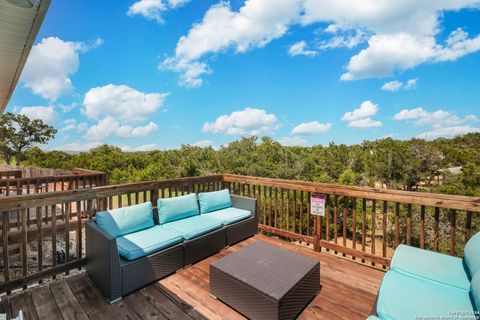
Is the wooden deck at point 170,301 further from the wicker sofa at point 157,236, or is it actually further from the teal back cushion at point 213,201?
the teal back cushion at point 213,201

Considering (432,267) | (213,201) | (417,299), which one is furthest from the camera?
(213,201)

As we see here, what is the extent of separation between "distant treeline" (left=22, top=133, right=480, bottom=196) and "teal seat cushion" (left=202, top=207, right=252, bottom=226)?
12.3m

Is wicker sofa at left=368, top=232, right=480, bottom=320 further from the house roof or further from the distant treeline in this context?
the distant treeline

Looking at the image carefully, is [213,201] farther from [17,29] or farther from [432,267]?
[17,29]

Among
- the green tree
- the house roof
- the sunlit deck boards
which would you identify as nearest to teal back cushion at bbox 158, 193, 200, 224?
the sunlit deck boards

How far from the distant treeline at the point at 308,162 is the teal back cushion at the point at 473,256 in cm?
1427

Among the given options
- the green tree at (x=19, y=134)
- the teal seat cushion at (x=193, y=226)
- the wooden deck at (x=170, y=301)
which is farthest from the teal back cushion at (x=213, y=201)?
the green tree at (x=19, y=134)

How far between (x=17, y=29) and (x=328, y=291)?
367 centimetres

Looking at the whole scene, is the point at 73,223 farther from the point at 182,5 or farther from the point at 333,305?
the point at 182,5

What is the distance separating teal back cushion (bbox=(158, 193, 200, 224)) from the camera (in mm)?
3271

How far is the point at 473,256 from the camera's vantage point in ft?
5.85

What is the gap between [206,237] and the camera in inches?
123

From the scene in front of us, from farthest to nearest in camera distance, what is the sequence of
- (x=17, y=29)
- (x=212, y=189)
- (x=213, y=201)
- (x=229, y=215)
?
(x=212, y=189)
(x=213, y=201)
(x=229, y=215)
(x=17, y=29)

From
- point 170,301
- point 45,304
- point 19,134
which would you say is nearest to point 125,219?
point 45,304
